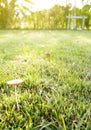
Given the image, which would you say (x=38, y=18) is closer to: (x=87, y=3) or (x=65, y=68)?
(x=87, y=3)

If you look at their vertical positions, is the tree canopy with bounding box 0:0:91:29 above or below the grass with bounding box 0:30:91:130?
above

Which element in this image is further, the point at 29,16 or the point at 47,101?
the point at 29,16

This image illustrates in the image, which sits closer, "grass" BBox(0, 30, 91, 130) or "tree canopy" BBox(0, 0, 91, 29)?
"grass" BBox(0, 30, 91, 130)

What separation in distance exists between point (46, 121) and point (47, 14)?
12.6 meters

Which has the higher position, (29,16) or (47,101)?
(29,16)

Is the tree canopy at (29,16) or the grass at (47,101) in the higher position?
the tree canopy at (29,16)

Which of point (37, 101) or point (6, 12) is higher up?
point (6, 12)

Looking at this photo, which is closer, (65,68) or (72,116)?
(72,116)

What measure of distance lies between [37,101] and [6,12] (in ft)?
40.5

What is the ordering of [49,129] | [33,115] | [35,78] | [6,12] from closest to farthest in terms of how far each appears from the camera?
[49,129] → [33,115] → [35,78] → [6,12]

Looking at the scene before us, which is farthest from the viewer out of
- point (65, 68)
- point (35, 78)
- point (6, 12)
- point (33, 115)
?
point (6, 12)

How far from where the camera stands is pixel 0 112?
1080 mm

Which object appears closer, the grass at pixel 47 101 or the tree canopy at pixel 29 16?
the grass at pixel 47 101

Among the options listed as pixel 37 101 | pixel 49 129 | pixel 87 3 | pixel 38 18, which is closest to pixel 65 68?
pixel 37 101
